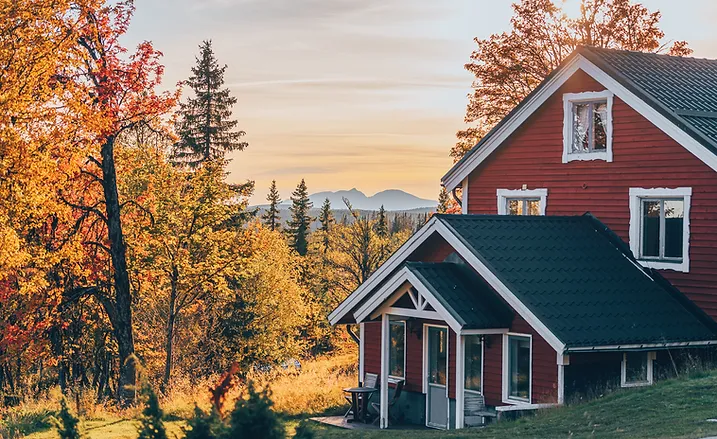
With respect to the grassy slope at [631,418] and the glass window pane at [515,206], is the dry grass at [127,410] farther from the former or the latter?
the glass window pane at [515,206]

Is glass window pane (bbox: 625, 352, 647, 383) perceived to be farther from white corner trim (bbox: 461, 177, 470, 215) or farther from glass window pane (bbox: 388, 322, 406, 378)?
white corner trim (bbox: 461, 177, 470, 215)

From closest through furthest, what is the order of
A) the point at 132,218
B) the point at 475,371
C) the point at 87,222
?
1. the point at 475,371
2. the point at 87,222
3. the point at 132,218

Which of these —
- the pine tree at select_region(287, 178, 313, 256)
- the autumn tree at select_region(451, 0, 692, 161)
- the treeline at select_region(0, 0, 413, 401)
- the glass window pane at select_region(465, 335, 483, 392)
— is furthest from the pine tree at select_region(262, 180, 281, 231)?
the glass window pane at select_region(465, 335, 483, 392)

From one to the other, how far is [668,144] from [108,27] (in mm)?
15044

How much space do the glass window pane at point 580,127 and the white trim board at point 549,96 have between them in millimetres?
772

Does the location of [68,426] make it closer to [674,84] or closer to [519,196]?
[519,196]

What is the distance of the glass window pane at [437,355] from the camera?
2209 cm

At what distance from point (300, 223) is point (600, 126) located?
264ft

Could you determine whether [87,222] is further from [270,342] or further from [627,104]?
[627,104]

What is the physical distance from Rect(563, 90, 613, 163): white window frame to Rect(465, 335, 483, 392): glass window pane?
221 inches

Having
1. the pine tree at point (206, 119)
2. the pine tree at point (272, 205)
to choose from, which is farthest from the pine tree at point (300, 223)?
the pine tree at point (206, 119)

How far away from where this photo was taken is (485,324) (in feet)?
64.8

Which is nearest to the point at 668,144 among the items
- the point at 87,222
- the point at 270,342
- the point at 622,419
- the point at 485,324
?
the point at 485,324

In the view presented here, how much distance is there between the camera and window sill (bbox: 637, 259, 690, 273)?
21094 mm
